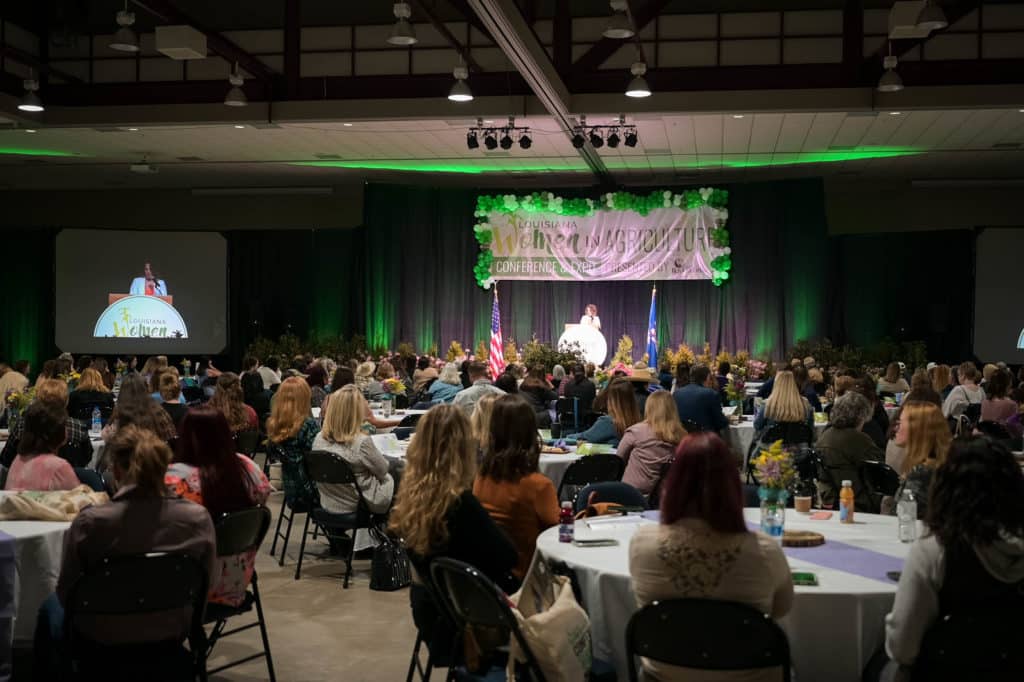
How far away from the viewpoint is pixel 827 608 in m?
3.65

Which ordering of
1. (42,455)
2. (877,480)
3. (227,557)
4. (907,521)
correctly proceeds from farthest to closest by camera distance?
(877,480) → (42,455) → (227,557) → (907,521)

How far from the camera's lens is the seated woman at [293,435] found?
746cm

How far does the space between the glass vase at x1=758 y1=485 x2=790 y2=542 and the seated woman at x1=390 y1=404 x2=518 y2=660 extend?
1066 mm

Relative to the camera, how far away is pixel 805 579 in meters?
3.77

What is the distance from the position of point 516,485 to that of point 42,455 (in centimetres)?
237

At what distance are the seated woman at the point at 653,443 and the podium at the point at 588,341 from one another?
43.2 feet

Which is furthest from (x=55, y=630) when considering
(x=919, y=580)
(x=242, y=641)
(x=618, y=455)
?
(x=618, y=455)

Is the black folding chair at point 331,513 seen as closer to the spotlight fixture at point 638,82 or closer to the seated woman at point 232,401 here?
the seated woman at point 232,401

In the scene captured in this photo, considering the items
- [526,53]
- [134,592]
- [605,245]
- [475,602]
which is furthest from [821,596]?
[605,245]

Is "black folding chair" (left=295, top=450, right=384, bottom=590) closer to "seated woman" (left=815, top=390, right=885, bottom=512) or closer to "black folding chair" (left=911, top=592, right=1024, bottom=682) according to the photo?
"seated woman" (left=815, top=390, right=885, bottom=512)

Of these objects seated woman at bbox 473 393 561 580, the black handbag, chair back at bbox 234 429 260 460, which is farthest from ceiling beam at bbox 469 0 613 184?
seated woman at bbox 473 393 561 580

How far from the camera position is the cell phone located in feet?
12.3

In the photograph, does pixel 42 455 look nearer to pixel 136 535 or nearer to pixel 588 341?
pixel 136 535

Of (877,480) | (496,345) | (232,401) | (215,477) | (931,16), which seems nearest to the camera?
(215,477)
